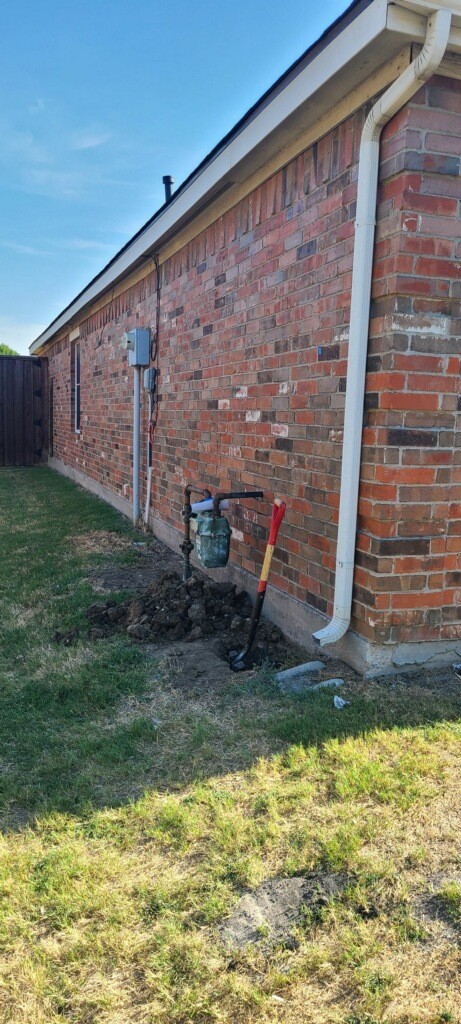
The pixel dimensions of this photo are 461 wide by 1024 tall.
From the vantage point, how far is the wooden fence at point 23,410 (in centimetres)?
1584

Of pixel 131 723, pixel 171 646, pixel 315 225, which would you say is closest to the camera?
pixel 131 723

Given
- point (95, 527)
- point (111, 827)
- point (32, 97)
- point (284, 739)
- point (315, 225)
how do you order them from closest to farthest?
point (111, 827), point (284, 739), point (315, 225), point (95, 527), point (32, 97)

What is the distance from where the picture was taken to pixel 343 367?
323 centimetres

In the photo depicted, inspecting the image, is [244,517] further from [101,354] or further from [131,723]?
[101,354]

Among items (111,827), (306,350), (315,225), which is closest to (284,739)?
(111,827)

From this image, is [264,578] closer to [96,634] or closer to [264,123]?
[96,634]

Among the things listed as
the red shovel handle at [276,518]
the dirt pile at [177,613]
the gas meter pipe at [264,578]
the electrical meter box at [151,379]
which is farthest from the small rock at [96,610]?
the electrical meter box at [151,379]

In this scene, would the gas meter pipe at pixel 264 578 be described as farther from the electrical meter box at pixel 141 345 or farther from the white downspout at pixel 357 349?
the electrical meter box at pixel 141 345

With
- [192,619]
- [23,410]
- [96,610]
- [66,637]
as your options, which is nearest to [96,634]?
[66,637]

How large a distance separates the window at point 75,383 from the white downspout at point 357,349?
9850mm

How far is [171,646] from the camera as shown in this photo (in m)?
3.87

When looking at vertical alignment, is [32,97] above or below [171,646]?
above

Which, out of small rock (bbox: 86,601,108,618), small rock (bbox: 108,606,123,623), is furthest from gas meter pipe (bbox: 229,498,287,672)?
small rock (bbox: 86,601,108,618)

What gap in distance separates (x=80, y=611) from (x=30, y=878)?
2610 mm
